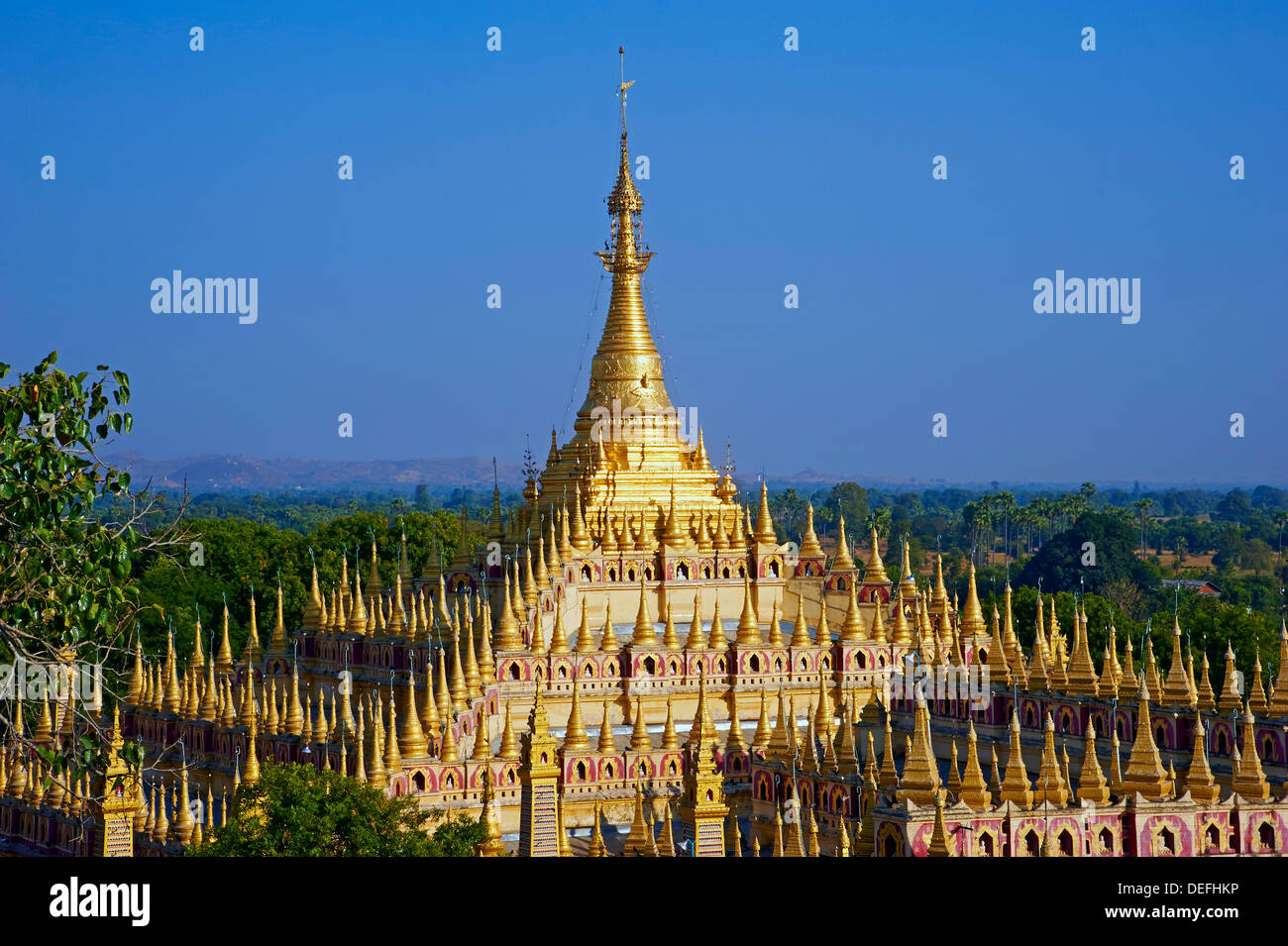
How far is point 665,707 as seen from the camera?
1817 inches

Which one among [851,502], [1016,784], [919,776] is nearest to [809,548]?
[1016,784]

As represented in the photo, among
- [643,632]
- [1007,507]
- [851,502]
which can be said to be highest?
[851,502]

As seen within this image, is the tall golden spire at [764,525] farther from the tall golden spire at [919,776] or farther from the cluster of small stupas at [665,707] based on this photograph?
the tall golden spire at [919,776]

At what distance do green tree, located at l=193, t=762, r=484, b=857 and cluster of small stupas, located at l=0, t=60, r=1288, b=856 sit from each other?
1161 millimetres

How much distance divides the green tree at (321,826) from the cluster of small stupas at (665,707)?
1.16 meters

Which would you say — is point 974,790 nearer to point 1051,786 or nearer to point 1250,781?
point 1051,786

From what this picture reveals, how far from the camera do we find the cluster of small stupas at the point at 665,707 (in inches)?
1281

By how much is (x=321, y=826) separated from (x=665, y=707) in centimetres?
1444

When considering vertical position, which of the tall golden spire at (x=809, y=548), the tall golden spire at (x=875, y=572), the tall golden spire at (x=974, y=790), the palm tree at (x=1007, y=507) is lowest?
the tall golden spire at (x=974, y=790)

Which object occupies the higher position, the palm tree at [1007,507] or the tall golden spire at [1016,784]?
the palm tree at [1007,507]

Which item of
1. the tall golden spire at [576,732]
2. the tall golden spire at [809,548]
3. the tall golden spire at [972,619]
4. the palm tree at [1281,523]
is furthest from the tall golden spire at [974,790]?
the palm tree at [1281,523]

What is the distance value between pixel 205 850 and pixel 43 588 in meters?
11.8

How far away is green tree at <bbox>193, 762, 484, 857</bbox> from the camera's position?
32.5 meters

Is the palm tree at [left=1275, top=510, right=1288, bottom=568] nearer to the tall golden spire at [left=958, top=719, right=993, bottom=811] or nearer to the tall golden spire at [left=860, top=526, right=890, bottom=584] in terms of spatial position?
the tall golden spire at [left=860, top=526, right=890, bottom=584]
